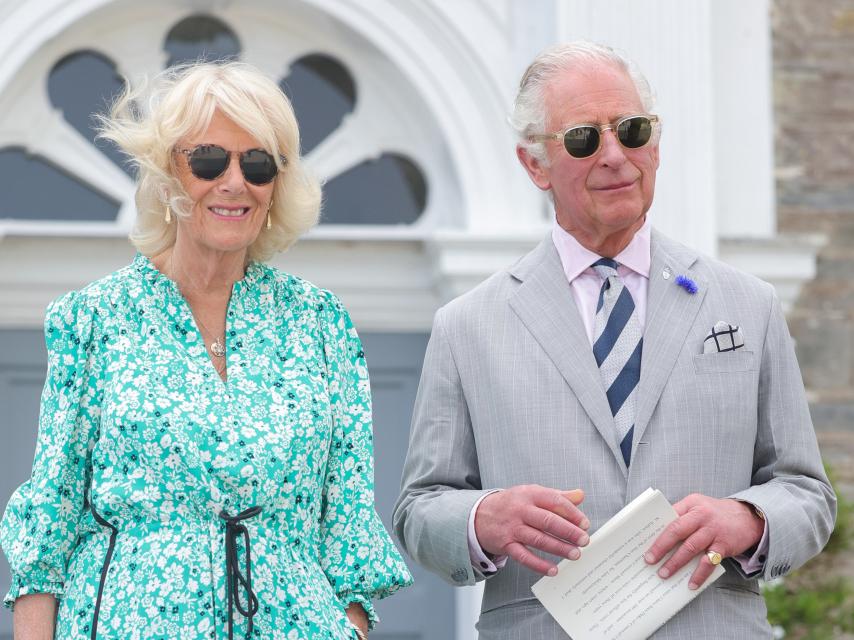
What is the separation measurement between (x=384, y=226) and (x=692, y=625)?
353 centimetres

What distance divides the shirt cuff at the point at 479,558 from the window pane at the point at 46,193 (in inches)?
138

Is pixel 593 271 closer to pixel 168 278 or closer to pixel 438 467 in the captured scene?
pixel 438 467

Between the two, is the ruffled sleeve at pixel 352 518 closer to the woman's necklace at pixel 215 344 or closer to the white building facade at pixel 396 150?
the woman's necklace at pixel 215 344

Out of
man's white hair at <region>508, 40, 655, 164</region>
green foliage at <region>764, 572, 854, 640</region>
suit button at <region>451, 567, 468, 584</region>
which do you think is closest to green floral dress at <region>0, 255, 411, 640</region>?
suit button at <region>451, 567, 468, 584</region>

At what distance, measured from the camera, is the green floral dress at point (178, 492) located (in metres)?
2.56

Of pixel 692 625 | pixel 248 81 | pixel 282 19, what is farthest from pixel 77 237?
pixel 692 625

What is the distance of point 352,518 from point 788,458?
808 millimetres

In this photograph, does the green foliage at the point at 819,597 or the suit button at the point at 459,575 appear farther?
the green foliage at the point at 819,597

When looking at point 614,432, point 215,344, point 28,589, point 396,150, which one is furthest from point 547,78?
point 396,150

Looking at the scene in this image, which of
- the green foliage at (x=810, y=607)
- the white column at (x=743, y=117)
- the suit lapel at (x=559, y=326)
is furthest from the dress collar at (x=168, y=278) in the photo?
the white column at (x=743, y=117)

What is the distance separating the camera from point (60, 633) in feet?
8.43

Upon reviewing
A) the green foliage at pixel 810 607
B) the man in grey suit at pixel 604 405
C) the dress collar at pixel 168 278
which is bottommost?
the green foliage at pixel 810 607

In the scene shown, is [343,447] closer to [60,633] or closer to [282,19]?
[60,633]

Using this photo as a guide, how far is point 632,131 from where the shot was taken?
272 centimetres
